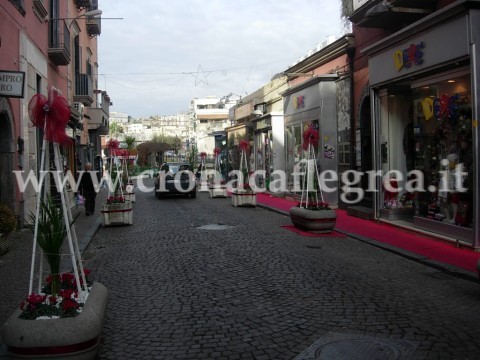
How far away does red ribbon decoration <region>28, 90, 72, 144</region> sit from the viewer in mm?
4699

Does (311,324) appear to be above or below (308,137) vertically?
below

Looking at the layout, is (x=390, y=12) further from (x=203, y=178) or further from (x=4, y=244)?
(x=203, y=178)

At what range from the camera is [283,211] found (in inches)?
633

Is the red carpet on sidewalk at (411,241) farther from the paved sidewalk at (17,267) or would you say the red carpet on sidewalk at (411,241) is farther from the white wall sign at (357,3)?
the paved sidewalk at (17,267)

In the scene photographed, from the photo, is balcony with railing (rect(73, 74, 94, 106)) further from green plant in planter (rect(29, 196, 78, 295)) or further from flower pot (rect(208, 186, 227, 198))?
green plant in planter (rect(29, 196, 78, 295))

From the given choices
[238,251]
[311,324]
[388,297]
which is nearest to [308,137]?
[238,251]

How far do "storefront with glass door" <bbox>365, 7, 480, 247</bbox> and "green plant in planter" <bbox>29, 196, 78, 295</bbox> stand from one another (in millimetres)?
6858

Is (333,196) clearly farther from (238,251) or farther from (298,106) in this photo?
(238,251)

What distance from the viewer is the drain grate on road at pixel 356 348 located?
423cm

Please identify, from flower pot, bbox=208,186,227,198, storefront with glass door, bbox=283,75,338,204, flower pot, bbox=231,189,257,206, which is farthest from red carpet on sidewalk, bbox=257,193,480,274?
A: flower pot, bbox=208,186,227,198

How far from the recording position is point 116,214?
43.5 ft

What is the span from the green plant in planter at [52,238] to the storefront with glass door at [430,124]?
686 cm

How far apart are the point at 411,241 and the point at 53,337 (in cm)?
787

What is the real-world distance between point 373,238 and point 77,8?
18.6 metres
